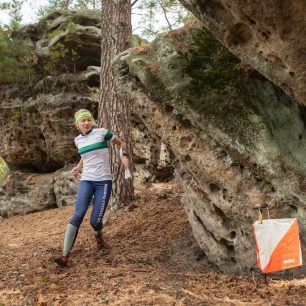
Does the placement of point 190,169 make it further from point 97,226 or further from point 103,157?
point 97,226

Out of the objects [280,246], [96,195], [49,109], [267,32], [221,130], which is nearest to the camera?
[267,32]

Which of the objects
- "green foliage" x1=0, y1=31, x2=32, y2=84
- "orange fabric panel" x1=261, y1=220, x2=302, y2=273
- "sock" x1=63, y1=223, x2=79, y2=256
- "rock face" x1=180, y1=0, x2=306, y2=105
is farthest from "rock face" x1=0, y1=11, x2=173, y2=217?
"orange fabric panel" x1=261, y1=220, x2=302, y2=273

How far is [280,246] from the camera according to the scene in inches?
153

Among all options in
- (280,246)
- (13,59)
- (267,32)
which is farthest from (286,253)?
(13,59)

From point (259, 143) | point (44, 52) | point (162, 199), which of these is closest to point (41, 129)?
point (44, 52)

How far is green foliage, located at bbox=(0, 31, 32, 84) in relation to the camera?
41.2ft

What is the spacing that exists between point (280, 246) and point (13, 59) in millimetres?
11261

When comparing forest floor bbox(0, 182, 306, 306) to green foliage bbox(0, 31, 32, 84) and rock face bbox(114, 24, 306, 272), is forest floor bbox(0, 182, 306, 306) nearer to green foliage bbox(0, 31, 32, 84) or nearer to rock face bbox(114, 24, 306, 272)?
rock face bbox(114, 24, 306, 272)

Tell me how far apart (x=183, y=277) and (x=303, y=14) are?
10.3ft

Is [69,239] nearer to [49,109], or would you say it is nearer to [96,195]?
[96,195]

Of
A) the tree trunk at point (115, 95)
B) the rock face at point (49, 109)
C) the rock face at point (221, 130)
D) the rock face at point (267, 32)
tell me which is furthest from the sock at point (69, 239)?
the rock face at point (49, 109)

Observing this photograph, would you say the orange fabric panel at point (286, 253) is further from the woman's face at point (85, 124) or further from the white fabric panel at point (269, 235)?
the woman's face at point (85, 124)

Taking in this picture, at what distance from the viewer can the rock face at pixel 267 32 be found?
337 cm

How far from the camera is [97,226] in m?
5.79
